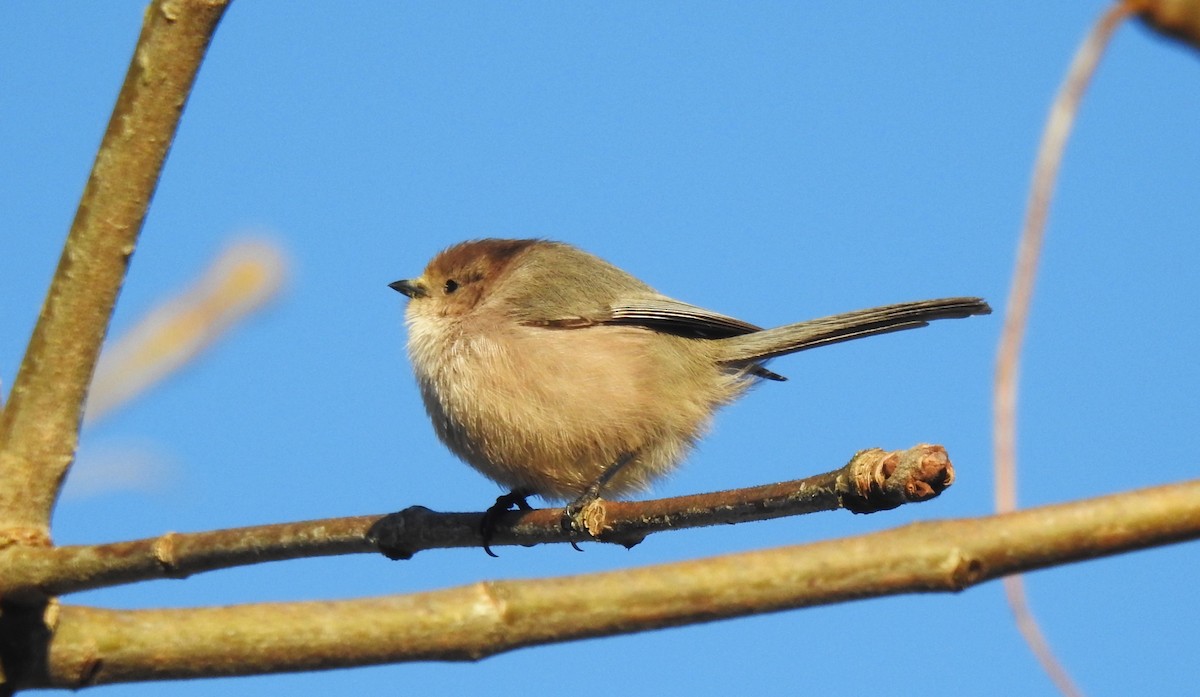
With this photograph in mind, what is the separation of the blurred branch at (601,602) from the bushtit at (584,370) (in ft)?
9.38

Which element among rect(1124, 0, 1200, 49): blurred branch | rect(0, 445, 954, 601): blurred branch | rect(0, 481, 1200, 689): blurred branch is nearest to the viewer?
rect(1124, 0, 1200, 49): blurred branch

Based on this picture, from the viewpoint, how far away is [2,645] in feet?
9.34

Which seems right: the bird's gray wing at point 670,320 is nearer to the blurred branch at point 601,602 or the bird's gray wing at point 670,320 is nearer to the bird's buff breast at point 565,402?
the bird's buff breast at point 565,402

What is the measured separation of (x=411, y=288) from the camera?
6.69 metres

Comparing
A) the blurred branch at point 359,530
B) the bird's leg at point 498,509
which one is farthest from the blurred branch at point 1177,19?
the bird's leg at point 498,509

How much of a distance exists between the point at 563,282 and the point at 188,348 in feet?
9.81

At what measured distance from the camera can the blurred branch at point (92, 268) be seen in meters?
2.83

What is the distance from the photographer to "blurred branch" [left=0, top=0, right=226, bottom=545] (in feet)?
9.29

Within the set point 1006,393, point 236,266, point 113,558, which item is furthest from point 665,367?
point 1006,393

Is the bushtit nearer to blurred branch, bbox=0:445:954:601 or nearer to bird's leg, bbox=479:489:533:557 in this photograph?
bird's leg, bbox=479:489:533:557

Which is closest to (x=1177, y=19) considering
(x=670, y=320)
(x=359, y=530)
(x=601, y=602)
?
(x=601, y=602)

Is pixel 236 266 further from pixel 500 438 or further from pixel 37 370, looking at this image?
pixel 500 438

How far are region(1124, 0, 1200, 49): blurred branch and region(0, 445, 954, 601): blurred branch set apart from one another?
1860mm

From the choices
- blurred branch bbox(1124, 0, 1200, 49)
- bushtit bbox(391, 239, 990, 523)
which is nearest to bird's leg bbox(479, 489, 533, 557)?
bushtit bbox(391, 239, 990, 523)
